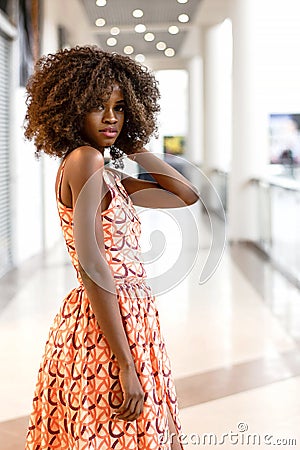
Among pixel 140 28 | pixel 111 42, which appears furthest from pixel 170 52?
pixel 140 28

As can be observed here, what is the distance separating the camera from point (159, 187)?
2020 millimetres

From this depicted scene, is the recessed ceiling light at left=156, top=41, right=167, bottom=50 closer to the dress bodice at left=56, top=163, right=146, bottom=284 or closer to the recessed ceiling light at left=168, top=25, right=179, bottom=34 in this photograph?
the recessed ceiling light at left=168, top=25, right=179, bottom=34

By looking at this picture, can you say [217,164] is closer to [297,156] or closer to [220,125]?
[220,125]

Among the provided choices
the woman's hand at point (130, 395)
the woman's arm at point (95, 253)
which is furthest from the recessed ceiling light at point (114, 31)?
Result: the woman's hand at point (130, 395)

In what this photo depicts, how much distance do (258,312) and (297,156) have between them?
48.8 ft

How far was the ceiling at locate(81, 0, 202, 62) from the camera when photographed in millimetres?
11852

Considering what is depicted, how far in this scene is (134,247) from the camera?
188 cm

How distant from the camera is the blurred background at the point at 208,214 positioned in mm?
4168

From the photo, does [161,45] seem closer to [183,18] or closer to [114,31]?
[183,18]

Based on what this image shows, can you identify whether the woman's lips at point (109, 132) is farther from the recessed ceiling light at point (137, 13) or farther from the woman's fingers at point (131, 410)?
the recessed ceiling light at point (137, 13)

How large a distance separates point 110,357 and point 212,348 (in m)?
3.16

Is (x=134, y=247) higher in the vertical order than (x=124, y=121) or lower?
lower

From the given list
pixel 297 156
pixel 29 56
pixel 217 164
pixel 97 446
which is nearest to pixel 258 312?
pixel 97 446

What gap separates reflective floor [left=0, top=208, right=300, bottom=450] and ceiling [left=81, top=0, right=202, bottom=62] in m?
5.04
